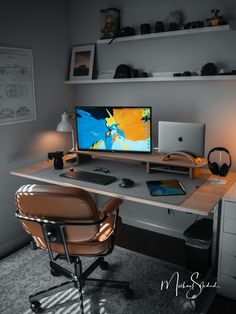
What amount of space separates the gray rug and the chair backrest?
58 cm

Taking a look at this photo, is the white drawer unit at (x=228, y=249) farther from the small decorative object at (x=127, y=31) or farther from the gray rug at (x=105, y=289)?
the small decorative object at (x=127, y=31)

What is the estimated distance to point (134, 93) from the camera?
2838 millimetres

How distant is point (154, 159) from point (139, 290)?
38.0 inches

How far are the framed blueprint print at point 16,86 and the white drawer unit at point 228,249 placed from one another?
1779 mm

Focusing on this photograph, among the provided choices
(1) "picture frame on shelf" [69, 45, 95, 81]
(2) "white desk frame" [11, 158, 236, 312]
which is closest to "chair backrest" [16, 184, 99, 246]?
(2) "white desk frame" [11, 158, 236, 312]

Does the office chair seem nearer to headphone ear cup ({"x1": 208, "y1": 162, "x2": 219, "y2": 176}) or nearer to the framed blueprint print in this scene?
headphone ear cup ({"x1": 208, "y1": 162, "x2": 219, "y2": 176})

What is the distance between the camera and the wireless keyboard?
2.24 m

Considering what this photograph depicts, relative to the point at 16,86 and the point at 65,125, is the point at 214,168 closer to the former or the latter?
the point at 65,125

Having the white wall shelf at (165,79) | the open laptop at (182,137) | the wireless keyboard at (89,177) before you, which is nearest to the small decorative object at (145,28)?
Answer: the white wall shelf at (165,79)

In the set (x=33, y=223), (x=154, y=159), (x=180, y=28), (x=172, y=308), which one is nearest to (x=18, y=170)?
(x=33, y=223)

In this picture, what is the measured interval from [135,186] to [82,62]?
1.48 meters

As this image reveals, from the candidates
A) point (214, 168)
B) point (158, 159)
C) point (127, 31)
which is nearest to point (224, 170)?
point (214, 168)

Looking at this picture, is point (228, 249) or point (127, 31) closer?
point (228, 249)

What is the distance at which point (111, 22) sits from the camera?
2695 millimetres
